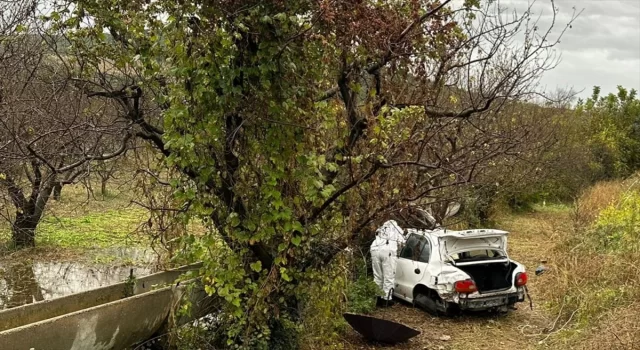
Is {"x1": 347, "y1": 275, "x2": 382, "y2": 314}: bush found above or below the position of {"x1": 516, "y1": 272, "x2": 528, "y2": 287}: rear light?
below

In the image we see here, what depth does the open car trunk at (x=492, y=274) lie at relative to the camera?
10.4 m

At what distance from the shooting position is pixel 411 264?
1089 centimetres

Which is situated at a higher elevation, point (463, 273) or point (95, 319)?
point (95, 319)

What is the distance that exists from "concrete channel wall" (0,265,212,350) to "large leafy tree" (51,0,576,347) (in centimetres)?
97

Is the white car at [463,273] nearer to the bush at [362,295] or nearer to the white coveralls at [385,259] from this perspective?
the white coveralls at [385,259]

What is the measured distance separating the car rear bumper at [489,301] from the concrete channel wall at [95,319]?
4.67 metres

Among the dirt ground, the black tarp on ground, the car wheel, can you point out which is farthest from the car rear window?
the black tarp on ground

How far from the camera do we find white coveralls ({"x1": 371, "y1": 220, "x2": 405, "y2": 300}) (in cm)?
1062

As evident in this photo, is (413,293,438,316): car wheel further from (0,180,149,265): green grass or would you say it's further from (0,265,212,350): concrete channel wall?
(0,180,149,265): green grass

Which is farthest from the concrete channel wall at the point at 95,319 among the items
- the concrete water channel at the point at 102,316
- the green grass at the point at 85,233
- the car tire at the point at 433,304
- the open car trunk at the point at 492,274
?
the open car trunk at the point at 492,274

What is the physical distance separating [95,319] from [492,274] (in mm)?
7128

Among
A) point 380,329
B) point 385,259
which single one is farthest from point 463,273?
point 380,329

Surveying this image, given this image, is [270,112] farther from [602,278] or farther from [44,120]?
[602,278]

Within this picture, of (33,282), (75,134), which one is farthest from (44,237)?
(75,134)
